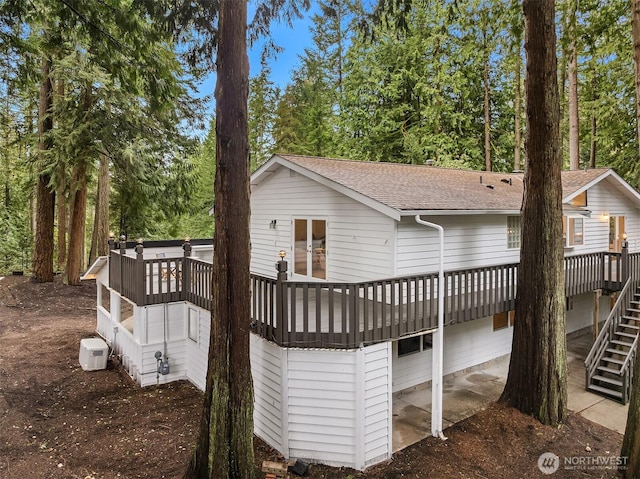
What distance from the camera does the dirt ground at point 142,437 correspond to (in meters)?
5.88

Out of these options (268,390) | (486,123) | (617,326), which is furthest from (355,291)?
(486,123)

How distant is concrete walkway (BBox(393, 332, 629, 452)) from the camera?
287 inches

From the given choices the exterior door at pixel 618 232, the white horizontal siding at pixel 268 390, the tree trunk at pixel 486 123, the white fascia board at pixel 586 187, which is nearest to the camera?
the white horizontal siding at pixel 268 390

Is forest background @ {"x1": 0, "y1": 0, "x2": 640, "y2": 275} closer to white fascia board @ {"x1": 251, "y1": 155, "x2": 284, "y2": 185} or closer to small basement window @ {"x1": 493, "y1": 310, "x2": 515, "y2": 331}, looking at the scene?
white fascia board @ {"x1": 251, "y1": 155, "x2": 284, "y2": 185}

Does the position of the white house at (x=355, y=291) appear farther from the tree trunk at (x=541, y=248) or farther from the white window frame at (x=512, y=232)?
the tree trunk at (x=541, y=248)

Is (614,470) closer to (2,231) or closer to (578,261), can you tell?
(578,261)

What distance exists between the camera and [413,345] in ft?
28.4

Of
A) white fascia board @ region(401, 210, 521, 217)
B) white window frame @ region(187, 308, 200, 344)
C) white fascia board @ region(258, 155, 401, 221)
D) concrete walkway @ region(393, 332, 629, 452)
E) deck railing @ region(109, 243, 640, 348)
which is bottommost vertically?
concrete walkway @ region(393, 332, 629, 452)

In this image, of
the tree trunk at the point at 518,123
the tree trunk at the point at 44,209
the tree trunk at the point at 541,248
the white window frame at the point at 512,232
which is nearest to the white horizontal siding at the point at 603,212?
the white window frame at the point at 512,232

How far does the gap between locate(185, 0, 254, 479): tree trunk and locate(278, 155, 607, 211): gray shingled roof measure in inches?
118

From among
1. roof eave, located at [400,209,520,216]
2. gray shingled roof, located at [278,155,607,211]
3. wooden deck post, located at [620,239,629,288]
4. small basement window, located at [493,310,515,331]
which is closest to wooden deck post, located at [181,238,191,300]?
gray shingled roof, located at [278,155,607,211]

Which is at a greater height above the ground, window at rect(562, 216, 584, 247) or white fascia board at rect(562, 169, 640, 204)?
white fascia board at rect(562, 169, 640, 204)

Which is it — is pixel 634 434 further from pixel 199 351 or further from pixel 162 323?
pixel 162 323

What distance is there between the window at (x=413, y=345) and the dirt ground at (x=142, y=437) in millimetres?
1697
